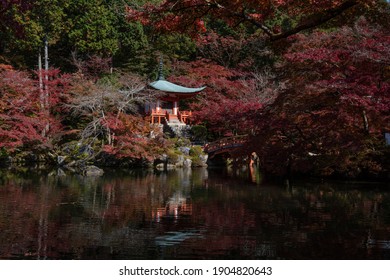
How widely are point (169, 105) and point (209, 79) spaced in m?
2.96

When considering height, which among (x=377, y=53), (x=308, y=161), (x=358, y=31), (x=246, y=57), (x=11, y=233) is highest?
(x=246, y=57)

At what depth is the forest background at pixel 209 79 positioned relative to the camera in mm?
6973

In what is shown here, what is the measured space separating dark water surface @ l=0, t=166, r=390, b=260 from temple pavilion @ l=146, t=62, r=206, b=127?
13.5 metres

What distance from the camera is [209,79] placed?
26.8 metres

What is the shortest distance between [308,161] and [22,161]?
14.6m

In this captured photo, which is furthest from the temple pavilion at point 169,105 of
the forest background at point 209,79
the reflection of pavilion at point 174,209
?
the reflection of pavilion at point 174,209

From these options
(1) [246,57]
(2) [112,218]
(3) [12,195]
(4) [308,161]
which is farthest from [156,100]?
(2) [112,218]

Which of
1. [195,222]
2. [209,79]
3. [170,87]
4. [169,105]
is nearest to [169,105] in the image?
[169,105]

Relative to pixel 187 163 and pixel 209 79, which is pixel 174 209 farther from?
pixel 209 79

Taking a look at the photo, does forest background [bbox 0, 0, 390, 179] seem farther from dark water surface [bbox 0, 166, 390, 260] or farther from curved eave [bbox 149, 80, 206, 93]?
dark water surface [bbox 0, 166, 390, 260]

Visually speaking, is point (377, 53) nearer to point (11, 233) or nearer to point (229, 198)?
point (229, 198)

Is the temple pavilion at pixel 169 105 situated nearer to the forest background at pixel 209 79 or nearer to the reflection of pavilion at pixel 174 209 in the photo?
the forest background at pixel 209 79

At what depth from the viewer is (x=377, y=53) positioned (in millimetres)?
10141

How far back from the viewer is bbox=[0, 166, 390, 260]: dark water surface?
5.29 meters
